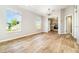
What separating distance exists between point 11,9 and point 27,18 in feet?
8.22

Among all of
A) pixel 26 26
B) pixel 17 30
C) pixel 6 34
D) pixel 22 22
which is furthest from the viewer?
pixel 26 26

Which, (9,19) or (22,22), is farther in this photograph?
(22,22)

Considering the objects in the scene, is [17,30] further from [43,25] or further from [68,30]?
[43,25]

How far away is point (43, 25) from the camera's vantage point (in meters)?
13.6

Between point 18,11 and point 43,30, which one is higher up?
Answer: point 18,11

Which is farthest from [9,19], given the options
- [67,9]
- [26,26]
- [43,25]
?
[43,25]

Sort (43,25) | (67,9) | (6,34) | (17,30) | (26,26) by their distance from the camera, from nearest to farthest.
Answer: (6,34) < (17,30) < (26,26) < (67,9) < (43,25)

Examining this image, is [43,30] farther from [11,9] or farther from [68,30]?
[11,9]

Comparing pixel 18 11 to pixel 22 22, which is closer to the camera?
pixel 18 11

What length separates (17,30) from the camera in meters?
7.31

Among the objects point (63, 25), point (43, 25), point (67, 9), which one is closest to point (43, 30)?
point (43, 25)

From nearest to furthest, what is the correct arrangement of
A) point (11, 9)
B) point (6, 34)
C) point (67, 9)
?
point (6, 34)
point (11, 9)
point (67, 9)

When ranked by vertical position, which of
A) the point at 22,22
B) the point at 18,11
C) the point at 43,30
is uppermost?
the point at 18,11

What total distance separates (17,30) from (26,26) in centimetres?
153
